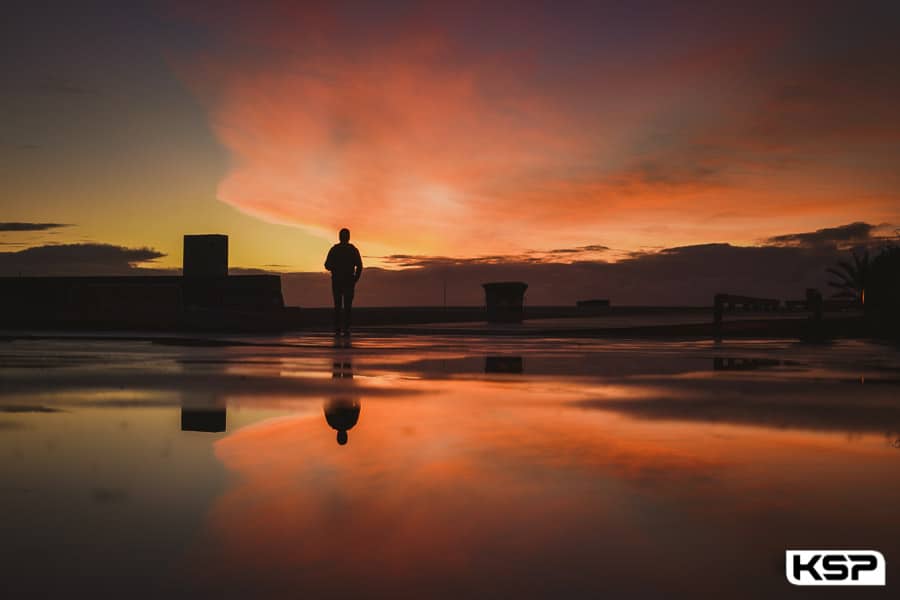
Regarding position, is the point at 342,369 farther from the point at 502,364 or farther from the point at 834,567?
the point at 834,567

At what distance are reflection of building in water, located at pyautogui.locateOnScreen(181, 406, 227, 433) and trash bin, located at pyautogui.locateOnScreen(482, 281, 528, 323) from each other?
2674cm

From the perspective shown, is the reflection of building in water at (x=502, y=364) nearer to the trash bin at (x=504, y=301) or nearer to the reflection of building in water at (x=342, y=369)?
the reflection of building in water at (x=342, y=369)

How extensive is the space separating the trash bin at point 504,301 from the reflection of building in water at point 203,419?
2674 cm

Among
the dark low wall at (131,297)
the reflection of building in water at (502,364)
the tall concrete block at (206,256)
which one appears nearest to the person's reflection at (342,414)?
the reflection of building in water at (502,364)

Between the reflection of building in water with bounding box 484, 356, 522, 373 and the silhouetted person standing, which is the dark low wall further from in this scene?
the reflection of building in water with bounding box 484, 356, 522, 373

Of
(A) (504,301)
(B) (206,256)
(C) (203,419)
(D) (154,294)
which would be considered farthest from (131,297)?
(C) (203,419)

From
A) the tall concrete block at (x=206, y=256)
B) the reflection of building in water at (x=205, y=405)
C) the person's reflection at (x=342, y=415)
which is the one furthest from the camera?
the tall concrete block at (x=206, y=256)

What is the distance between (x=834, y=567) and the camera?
10.1 ft

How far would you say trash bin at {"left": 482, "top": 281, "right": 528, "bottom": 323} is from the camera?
111ft

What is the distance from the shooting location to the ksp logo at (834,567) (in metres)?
2.98

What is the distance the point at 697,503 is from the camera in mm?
4035

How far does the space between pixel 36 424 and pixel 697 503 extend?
4921mm

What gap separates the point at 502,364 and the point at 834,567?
9.75m

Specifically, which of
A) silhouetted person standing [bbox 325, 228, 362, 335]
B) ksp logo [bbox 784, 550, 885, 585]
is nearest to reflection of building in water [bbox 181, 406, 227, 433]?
ksp logo [bbox 784, 550, 885, 585]
